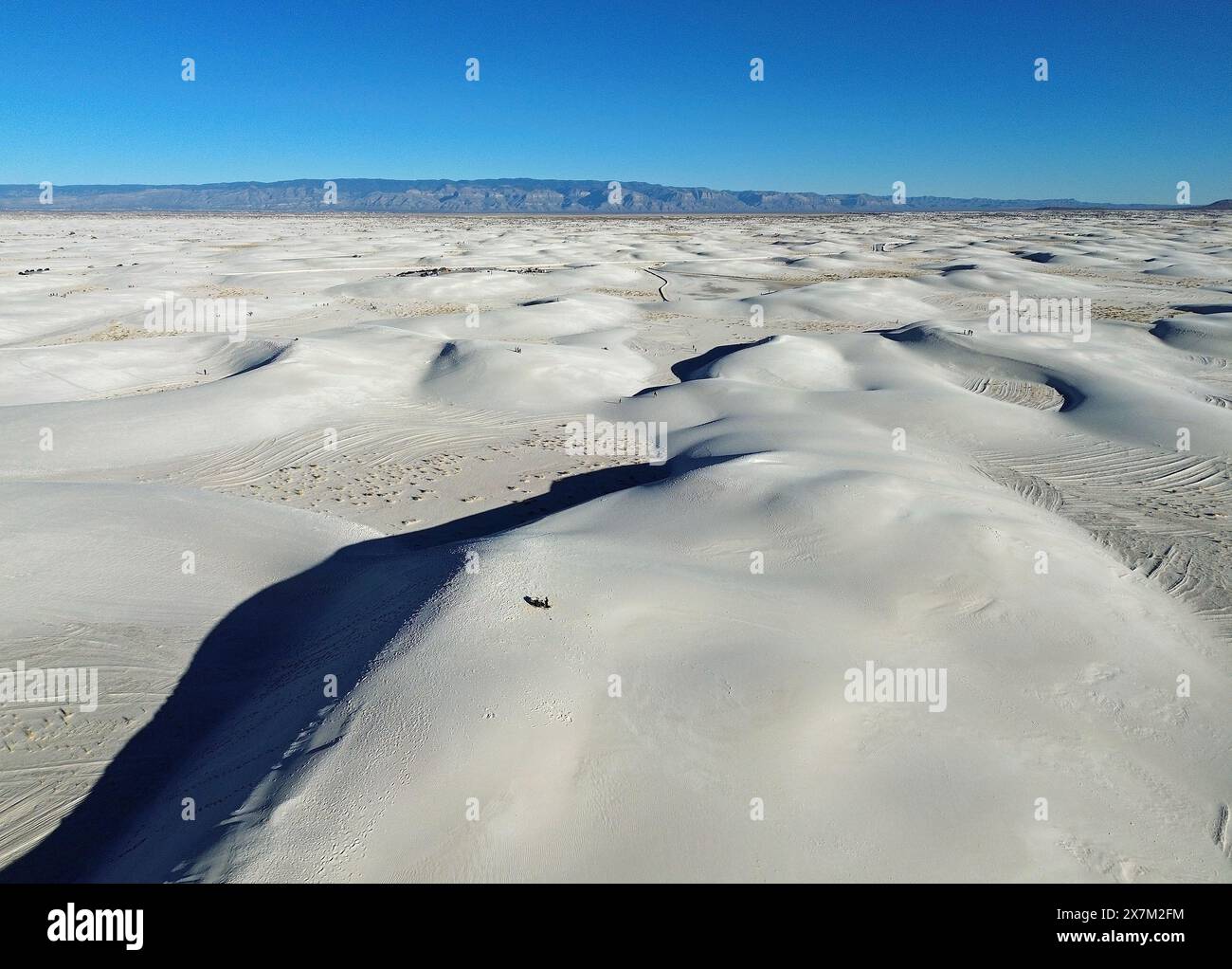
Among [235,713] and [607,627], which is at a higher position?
[607,627]

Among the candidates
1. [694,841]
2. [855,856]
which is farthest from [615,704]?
[855,856]

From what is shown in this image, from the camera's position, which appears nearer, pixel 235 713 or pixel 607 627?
pixel 235 713
